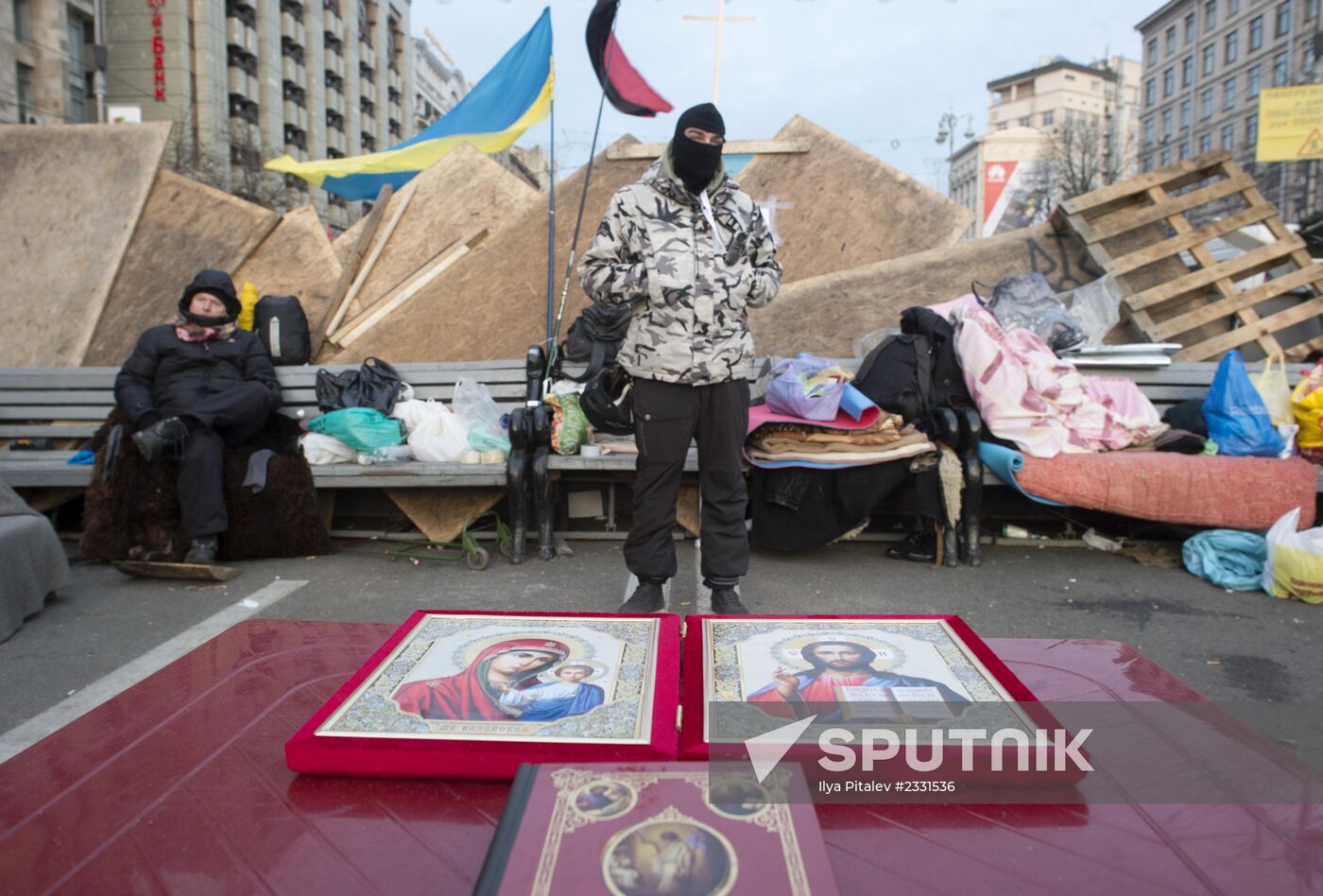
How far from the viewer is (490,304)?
6812 millimetres

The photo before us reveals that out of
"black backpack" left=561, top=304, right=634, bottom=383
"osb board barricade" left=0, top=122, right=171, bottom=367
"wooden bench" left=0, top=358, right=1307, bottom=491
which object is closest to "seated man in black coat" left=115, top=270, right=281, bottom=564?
"wooden bench" left=0, top=358, right=1307, bottom=491

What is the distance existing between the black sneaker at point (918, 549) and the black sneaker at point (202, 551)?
12.4 ft

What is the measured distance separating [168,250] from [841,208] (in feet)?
19.0

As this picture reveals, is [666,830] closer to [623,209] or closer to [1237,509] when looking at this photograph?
[623,209]

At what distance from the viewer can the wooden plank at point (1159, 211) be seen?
610 centimetres

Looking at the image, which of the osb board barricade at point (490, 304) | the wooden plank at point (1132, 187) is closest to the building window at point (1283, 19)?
the wooden plank at point (1132, 187)

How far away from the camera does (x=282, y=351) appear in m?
6.07

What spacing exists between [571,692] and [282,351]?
18.5ft

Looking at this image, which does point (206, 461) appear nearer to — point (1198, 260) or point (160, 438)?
point (160, 438)

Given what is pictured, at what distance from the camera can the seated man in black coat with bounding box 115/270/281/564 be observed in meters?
4.54

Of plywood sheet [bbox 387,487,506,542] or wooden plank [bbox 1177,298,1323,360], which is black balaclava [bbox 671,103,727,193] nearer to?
plywood sheet [bbox 387,487,506,542]

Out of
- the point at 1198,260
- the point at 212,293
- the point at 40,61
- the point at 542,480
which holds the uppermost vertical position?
the point at 40,61

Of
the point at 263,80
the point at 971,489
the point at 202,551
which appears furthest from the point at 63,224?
the point at 263,80

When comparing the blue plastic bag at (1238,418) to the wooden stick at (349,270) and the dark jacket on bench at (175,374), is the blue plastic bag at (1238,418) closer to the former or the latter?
the dark jacket on bench at (175,374)
